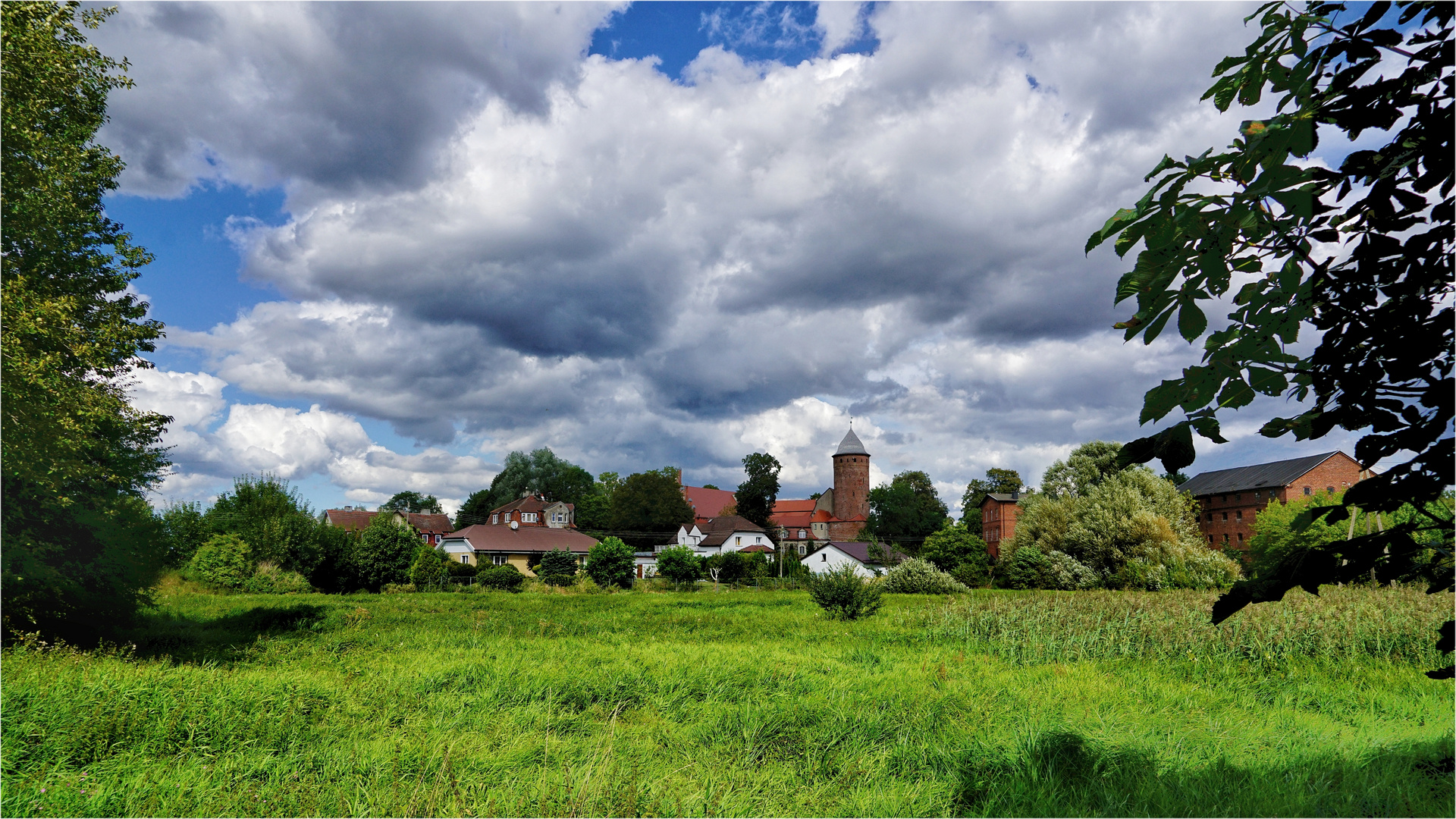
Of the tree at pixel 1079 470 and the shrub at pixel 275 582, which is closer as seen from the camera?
the shrub at pixel 275 582

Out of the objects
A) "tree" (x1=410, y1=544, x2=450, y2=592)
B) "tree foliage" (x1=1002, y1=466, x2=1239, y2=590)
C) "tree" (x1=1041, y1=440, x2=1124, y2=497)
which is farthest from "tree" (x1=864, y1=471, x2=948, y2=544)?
"tree" (x1=410, y1=544, x2=450, y2=592)

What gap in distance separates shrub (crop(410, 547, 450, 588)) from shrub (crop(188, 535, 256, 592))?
7.34m

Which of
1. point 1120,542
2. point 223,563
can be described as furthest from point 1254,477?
point 223,563

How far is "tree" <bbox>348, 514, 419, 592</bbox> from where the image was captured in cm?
3391

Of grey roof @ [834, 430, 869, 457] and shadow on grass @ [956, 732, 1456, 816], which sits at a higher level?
grey roof @ [834, 430, 869, 457]

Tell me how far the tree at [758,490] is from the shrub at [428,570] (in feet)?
148

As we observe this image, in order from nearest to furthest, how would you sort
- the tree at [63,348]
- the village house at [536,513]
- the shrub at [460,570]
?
the tree at [63,348], the shrub at [460,570], the village house at [536,513]

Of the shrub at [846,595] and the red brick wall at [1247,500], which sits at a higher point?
the red brick wall at [1247,500]

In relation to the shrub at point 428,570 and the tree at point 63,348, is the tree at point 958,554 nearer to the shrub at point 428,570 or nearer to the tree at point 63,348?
the shrub at point 428,570

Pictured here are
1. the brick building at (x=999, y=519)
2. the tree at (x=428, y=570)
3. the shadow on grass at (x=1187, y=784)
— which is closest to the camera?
the shadow on grass at (x=1187, y=784)

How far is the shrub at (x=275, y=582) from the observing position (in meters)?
32.6

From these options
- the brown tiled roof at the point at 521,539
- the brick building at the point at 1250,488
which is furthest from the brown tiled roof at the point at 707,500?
the brick building at the point at 1250,488

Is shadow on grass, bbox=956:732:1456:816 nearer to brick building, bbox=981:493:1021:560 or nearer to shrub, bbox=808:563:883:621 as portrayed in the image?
shrub, bbox=808:563:883:621

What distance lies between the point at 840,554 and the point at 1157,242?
52.5 m
